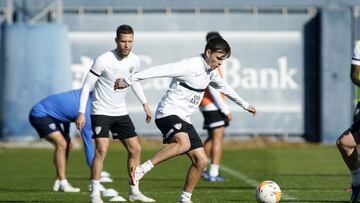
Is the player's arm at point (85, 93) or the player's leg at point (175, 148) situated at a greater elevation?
the player's arm at point (85, 93)

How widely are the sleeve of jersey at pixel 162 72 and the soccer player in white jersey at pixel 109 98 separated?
1.15 metres

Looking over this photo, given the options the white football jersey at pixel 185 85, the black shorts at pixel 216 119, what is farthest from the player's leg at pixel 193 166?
the black shorts at pixel 216 119

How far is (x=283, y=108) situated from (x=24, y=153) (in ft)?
26.2

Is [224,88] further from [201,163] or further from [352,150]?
[352,150]

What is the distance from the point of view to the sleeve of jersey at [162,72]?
39.0 ft

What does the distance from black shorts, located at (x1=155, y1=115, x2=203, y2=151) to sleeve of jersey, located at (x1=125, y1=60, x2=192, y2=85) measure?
1.82 ft

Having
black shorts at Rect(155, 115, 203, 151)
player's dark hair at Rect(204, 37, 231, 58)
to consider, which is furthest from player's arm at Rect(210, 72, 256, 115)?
black shorts at Rect(155, 115, 203, 151)

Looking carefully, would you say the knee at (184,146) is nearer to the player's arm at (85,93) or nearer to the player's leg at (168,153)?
the player's leg at (168,153)

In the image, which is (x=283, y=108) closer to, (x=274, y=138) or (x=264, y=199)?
(x=274, y=138)

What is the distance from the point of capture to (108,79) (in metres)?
13.3

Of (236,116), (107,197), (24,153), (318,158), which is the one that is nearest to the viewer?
(107,197)

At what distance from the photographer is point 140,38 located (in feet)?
98.7

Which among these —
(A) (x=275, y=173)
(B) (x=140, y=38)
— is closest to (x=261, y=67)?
(B) (x=140, y=38)

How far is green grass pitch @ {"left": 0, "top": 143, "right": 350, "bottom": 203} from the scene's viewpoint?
14.0 metres
